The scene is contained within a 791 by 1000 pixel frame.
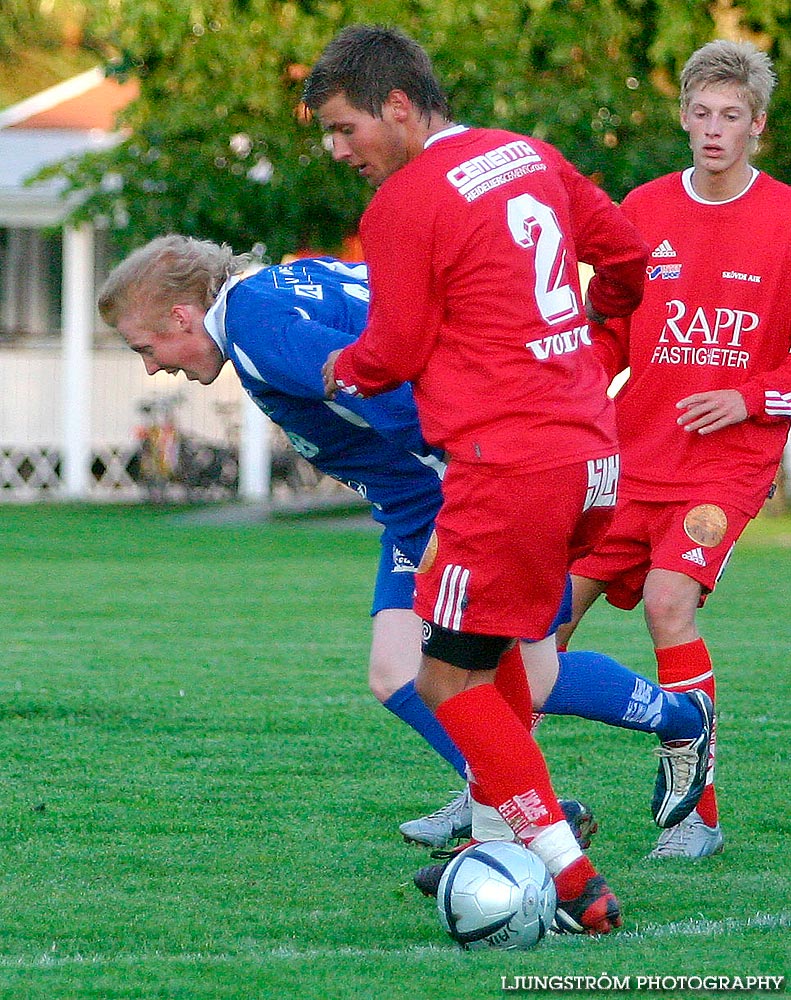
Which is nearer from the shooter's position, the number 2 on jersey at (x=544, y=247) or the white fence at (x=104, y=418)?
the number 2 on jersey at (x=544, y=247)

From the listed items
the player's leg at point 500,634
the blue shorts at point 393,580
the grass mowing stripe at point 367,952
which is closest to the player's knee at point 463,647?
the player's leg at point 500,634

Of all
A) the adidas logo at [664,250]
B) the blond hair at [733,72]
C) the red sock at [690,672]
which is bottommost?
the red sock at [690,672]

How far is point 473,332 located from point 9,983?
1698mm

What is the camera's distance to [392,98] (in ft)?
12.5

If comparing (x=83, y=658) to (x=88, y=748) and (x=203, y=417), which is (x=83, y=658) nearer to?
(x=88, y=748)

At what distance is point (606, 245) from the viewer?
422 centimetres

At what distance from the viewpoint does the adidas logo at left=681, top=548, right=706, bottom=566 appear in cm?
496

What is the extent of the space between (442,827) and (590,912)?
1.06 metres

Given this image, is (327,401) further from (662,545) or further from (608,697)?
(662,545)

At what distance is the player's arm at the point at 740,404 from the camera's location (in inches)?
192

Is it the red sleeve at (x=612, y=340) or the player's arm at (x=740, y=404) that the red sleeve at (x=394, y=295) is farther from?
the red sleeve at (x=612, y=340)

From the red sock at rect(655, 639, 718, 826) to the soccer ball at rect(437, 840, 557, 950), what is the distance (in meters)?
1.10

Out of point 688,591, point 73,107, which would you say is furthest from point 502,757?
point 73,107

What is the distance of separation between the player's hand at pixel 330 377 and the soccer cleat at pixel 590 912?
1.27 metres
